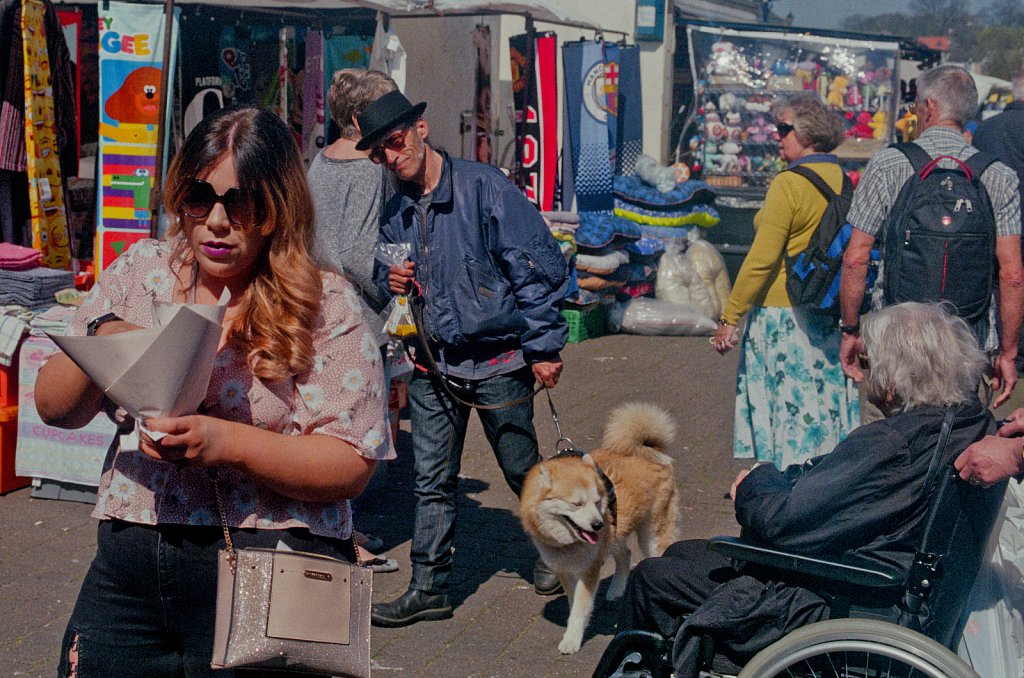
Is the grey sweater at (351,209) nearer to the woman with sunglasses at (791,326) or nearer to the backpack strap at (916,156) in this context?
the woman with sunglasses at (791,326)

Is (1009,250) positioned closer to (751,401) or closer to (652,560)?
(751,401)

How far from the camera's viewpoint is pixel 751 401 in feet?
19.4

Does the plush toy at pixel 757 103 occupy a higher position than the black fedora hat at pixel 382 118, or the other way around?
the plush toy at pixel 757 103

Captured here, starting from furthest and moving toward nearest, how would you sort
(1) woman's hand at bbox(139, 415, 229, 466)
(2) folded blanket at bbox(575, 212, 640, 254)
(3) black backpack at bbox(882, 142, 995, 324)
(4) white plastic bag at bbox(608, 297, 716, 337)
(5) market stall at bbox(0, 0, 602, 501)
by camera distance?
(4) white plastic bag at bbox(608, 297, 716, 337), (2) folded blanket at bbox(575, 212, 640, 254), (5) market stall at bbox(0, 0, 602, 501), (3) black backpack at bbox(882, 142, 995, 324), (1) woman's hand at bbox(139, 415, 229, 466)

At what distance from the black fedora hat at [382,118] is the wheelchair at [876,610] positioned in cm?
200

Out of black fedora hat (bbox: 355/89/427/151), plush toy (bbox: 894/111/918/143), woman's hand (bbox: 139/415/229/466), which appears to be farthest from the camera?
plush toy (bbox: 894/111/918/143)

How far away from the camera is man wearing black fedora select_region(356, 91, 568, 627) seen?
4355 mm

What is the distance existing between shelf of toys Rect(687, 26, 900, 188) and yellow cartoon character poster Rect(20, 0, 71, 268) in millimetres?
9505

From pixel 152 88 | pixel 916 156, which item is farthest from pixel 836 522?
pixel 152 88

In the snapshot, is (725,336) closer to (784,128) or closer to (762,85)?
(784,128)

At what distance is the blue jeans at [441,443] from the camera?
179 inches

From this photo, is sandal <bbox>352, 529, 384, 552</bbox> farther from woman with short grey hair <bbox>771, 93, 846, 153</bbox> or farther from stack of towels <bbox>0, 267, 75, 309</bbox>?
woman with short grey hair <bbox>771, 93, 846, 153</bbox>

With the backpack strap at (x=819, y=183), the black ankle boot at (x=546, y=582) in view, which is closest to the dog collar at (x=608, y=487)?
the black ankle boot at (x=546, y=582)

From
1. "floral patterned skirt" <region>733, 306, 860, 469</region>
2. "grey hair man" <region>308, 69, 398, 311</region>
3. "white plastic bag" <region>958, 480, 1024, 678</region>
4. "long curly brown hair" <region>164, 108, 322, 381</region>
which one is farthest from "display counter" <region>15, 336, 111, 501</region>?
"white plastic bag" <region>958, 480, 1024, 678</region>
